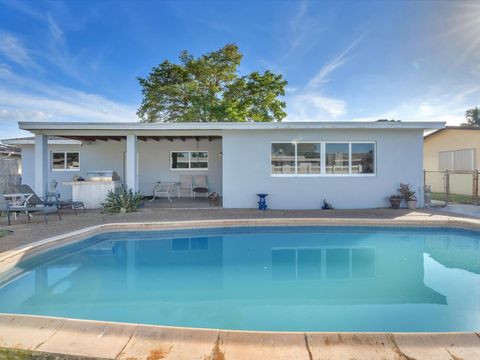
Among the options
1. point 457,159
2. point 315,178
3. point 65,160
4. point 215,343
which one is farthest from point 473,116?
point 215,343

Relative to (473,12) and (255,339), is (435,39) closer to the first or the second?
(473,12)

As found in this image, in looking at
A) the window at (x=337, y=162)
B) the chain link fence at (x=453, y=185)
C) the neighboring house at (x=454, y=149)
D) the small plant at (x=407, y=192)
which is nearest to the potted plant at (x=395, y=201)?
the small plant at (x=407, y=192)

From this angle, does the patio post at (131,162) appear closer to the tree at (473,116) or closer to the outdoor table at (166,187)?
the outdoor table at (166,187)

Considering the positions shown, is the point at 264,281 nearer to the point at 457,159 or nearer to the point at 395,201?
the point at 395,201

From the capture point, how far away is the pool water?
135 inches

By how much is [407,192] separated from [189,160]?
30.3 ft

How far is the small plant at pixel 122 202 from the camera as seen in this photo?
9.06 meters

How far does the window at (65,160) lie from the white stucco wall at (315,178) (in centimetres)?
837

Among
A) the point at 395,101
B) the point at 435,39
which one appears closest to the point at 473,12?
the point at 435,39

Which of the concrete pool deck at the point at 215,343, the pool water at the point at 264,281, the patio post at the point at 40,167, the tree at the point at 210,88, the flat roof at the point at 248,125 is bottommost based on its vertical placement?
the pool water at the point at 264,281

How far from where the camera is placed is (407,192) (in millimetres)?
9430

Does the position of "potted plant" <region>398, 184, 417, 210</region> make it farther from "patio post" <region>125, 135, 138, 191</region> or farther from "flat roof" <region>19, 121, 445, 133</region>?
"patio post" <region>125, 135, 138, 191</region>

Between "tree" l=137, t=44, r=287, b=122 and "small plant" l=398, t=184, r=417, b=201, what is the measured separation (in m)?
12.1

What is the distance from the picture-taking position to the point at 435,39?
33.7ft
